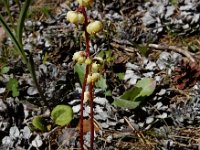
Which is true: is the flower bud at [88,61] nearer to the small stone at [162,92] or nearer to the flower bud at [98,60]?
the flower bud at [98,60]

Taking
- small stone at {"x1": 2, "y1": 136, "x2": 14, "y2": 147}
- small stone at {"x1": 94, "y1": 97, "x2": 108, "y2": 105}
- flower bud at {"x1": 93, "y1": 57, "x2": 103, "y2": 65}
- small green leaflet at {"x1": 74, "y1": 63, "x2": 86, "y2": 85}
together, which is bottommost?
small stone at {"x1": 2, "y1": 136, "x2": 14, "y2": 147}

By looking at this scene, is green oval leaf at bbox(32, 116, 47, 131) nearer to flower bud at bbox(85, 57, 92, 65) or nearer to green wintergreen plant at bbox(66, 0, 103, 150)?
green wintergreen plant at bbox(66, 0, 103, 150)

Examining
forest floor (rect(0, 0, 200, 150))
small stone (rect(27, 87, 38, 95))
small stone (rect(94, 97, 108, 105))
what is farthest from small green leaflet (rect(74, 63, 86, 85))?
small stone (rect(27, 87, 38, 95))

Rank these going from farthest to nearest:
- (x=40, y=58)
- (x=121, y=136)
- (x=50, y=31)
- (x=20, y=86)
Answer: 1. (x=50, y=31)
2. (x=40, y=58)
3. (x=20, y=86)
4. (x=121, y=136)

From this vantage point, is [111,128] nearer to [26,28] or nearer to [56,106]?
[56,106]

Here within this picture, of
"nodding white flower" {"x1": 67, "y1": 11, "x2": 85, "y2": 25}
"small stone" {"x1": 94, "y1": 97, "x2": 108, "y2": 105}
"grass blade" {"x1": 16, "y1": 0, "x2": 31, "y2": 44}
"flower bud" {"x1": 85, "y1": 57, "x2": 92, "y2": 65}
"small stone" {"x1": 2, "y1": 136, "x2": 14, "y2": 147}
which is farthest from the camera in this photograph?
"small stone" {"x1": 94, "y1": 97, "x2": 108, "y2": 105}

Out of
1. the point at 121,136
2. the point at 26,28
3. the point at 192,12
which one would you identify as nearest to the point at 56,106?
the point at 121,136
